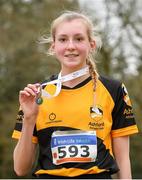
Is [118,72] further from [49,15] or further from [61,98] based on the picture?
[61,98]

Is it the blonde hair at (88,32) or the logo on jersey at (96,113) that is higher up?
the blonde hair at (88,32)

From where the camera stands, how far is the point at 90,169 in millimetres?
2865

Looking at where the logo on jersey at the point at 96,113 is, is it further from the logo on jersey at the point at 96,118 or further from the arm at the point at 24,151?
the arm at the point at 24,151

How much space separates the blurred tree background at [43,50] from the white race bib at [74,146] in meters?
10.9

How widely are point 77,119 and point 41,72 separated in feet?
44.6

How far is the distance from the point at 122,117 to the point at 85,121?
0.85 feet

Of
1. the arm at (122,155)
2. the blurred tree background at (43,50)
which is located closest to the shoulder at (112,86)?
the arm at (122,155)

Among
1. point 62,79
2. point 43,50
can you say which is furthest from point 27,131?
point 43,50

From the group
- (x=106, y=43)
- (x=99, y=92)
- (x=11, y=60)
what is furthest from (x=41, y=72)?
(x=99, y=92)

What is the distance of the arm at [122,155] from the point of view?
9.96 feet

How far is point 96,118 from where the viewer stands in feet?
9.68

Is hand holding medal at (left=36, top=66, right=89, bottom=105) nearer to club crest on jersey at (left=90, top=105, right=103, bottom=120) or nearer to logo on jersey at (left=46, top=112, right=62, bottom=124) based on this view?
logo on jersey at (left=46, top=112, right=62, bottom=124)

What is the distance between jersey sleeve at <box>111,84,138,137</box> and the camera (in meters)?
3.05

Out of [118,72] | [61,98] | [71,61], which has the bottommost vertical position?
[61,98]
